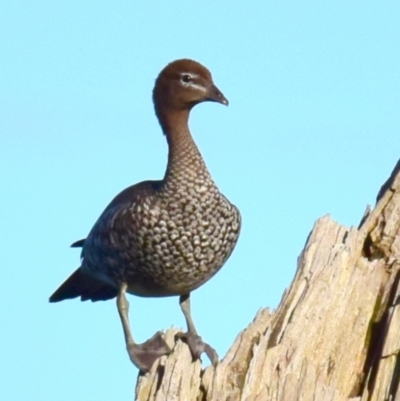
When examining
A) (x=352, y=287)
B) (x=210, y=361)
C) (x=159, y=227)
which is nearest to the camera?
(x=352, y=287)

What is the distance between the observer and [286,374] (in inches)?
298

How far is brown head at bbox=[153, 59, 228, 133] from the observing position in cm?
1014

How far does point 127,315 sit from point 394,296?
2.47 meters

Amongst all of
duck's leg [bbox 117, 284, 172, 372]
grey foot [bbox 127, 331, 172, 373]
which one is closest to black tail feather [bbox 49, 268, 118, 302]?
duck's leg [bbox 117, 284, 172, 372]

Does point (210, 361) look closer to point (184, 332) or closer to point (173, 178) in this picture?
point (184, 332)

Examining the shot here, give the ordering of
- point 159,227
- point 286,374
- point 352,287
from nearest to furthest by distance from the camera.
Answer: point 286,374 < point 352,287 < point 159,227

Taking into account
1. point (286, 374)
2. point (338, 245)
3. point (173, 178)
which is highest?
point (173, 178)

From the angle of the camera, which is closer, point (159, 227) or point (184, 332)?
point (184, 332)

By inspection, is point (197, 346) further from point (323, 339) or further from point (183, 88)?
point (183, 88)

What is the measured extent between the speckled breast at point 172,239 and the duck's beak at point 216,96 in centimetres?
66

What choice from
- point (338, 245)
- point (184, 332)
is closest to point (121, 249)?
point (184, 332)

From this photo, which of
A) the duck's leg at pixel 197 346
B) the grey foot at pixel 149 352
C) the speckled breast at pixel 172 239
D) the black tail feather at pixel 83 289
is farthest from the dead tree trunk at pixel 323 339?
the black tail feather at pixel 83 289

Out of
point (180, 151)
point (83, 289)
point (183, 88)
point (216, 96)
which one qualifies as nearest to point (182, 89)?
point (183, 88)

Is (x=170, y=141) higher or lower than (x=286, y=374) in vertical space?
higher
